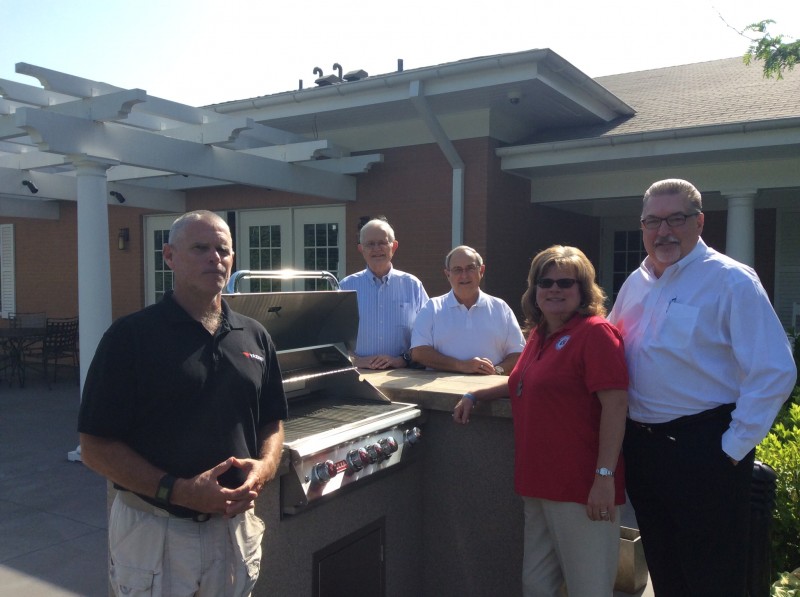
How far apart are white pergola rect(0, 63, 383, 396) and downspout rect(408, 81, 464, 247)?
3.15 ft

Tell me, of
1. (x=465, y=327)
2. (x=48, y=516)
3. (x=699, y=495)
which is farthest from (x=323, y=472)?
(x=48, y=516)

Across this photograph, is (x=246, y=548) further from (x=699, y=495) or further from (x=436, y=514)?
(x=699, y=495)

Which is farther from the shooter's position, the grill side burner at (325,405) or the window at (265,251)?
the window at (265,251)

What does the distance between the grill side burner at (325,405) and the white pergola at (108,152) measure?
8.95 feet

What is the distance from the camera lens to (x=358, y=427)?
2.41 m

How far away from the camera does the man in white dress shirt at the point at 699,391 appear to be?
Result: 6.58 feet

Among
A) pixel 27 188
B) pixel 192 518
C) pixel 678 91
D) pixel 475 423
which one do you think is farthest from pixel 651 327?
pixel 27 188

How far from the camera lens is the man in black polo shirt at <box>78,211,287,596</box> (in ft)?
5.60

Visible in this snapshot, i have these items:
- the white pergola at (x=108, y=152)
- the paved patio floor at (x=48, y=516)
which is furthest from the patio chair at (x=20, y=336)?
the white pergola at (x=108, y=152)

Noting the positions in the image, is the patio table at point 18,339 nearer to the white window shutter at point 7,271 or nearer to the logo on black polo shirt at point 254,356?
the white window shutter at point 7,271

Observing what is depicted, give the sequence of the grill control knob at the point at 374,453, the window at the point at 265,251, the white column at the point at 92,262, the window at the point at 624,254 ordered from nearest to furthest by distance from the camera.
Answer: the grill control knob at the point at 374,453 < the white column at the point at 92,262 < the window at the point at 265,251 < the window at the point at 624,254

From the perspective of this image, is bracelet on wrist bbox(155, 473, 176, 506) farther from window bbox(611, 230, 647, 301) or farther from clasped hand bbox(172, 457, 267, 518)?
window bbox(611, 230, 647, 301)

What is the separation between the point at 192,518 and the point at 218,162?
188 inches

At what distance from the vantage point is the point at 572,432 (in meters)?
2.15
